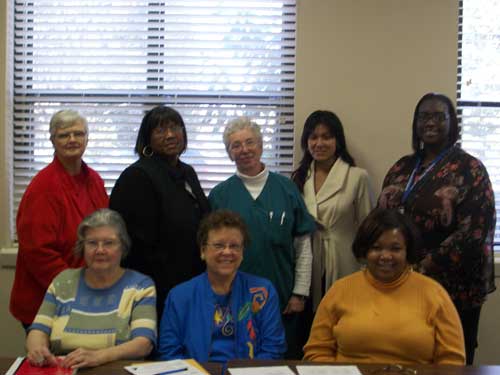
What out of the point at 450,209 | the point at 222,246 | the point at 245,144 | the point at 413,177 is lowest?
the point at 222,246

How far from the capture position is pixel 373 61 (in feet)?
10.0

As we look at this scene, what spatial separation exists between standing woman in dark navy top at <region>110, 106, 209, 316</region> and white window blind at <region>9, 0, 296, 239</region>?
87cm

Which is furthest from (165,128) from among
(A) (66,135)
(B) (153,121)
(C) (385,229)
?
(C) (385,229)

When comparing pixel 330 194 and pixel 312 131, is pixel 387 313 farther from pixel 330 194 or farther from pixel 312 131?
pixel 312 131

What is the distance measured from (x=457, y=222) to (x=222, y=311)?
1128mm

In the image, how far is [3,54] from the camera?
10.2 ft

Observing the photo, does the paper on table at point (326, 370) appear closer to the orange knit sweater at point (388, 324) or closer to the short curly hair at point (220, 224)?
the orange knit sweater at point (388, 324)

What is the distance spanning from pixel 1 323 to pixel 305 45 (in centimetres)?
250

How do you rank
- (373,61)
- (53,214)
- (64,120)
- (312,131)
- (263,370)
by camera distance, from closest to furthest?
(263,370)
(53,214)
(64,120)
(312,131)
(373,61)

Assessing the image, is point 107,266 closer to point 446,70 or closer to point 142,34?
point 142,34

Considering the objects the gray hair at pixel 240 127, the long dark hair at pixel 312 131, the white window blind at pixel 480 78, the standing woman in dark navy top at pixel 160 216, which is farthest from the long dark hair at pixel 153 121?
the white window blind at pixel 480 78

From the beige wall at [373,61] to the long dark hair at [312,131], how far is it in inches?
8.2

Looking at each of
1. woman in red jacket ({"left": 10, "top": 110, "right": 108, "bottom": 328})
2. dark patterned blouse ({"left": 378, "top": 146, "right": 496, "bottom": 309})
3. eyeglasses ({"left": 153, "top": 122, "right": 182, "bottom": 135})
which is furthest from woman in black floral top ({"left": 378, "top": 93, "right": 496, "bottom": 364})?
woman in red jacket ({"left": 10, "top": 110, "right": 108, "bottom": 328})

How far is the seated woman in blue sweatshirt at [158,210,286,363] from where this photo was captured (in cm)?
198
